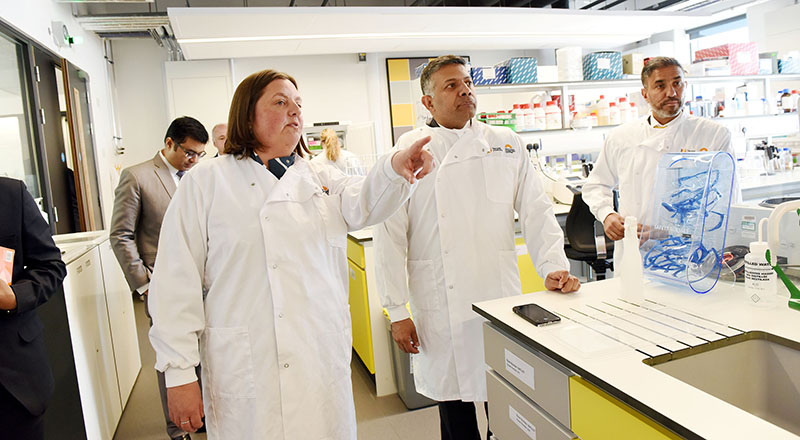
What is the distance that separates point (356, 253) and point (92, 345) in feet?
4.72

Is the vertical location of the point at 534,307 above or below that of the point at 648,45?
below

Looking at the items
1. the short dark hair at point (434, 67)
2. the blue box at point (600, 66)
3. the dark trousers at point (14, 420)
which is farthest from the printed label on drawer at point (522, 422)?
the blue box at point (600, 66)

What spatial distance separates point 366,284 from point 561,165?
2637 mm

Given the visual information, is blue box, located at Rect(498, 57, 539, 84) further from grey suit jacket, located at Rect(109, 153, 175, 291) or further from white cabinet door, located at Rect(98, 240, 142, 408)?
white cabinet door, located at Rect(98, 240, 142, 408)

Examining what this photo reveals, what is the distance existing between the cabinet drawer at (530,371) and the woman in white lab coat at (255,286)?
453mm

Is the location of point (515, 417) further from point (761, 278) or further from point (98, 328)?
point (98, 328)

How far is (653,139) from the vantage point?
2.66 metres

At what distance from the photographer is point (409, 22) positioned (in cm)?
529

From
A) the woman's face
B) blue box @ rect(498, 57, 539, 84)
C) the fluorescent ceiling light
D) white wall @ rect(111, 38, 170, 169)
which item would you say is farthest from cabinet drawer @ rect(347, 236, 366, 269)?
white wall @ rect(111, 38, 170, 169)

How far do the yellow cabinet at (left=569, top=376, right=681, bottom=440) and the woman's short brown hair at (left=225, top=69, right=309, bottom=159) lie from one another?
1.06 meters

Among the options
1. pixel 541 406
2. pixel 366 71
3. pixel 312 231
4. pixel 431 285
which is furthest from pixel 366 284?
pixel 366 71

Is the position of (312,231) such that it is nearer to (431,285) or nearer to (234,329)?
(234,329)

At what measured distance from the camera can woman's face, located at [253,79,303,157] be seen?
1.47 meters

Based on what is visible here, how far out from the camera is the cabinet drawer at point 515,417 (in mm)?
1236
